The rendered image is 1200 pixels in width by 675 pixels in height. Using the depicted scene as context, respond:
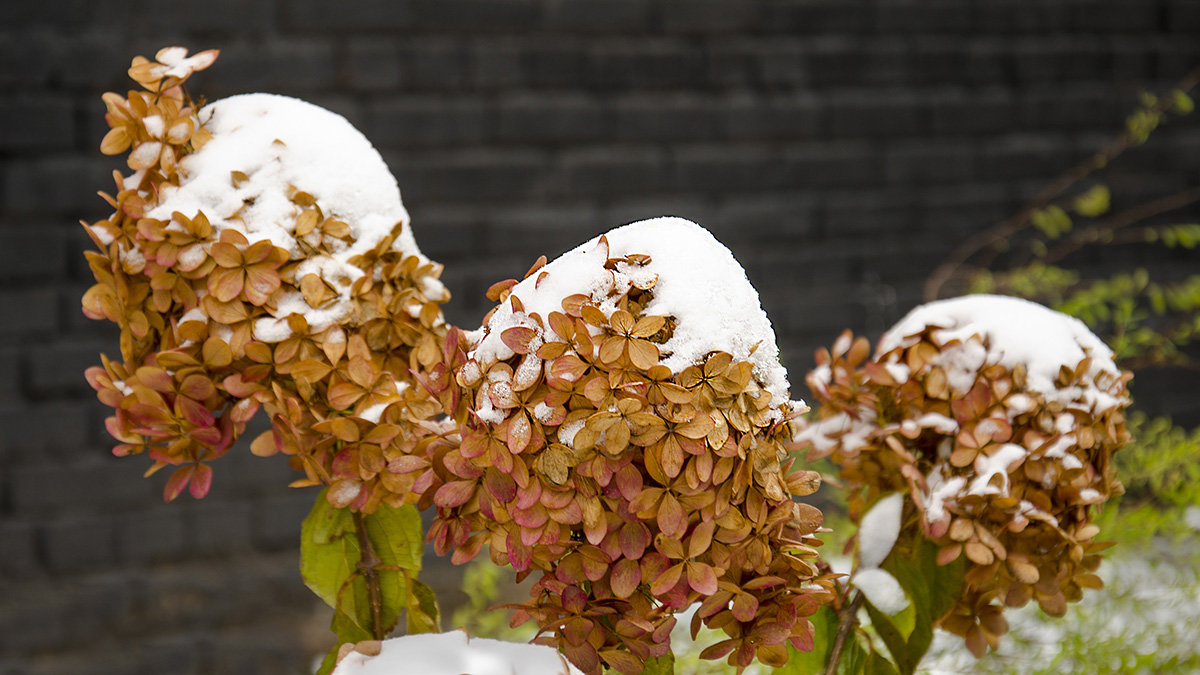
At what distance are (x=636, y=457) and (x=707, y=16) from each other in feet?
4.94

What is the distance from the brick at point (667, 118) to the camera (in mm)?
1709

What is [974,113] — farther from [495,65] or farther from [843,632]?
[843,632]

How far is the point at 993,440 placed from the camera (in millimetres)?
497

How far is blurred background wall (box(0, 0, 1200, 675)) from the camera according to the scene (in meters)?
1.45

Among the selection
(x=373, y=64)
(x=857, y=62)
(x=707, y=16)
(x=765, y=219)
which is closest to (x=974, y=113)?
(x=857, y=62)

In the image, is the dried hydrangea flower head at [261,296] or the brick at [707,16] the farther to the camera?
the brick at [707,16]

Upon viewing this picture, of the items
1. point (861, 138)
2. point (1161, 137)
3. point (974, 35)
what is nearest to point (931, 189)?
point (861, 138)

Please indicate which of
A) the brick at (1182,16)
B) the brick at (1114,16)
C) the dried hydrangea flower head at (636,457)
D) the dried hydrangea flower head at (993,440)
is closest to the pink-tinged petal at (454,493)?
the dried hydrangea flower head at (636,457)

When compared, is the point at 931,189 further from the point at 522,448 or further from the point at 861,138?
the point at 522,448

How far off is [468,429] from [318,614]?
56.0 inches

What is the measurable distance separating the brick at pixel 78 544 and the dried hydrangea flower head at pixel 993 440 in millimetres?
1381

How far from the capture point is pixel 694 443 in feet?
1.17

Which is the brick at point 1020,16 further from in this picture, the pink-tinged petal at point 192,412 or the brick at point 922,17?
the pink-tinged petal at point 192,412

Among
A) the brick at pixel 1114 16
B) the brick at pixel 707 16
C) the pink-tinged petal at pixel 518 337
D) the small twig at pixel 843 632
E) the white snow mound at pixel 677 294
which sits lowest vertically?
the small twig at pixel 843 632
